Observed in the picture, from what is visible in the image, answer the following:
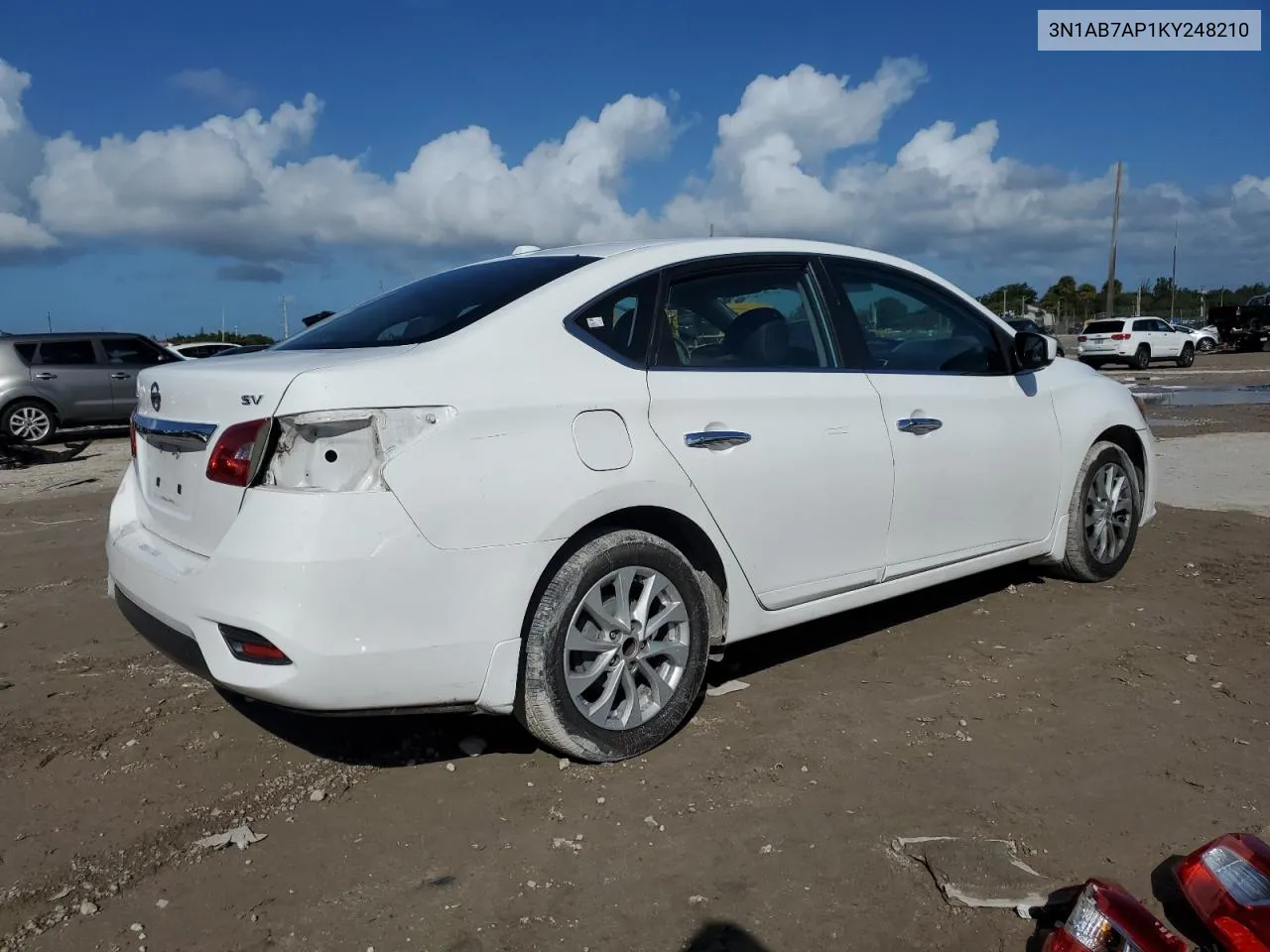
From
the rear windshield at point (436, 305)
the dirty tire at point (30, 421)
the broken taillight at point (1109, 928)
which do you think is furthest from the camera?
the dirty tire at point (30, 421)

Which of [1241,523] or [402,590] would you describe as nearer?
[402,590]

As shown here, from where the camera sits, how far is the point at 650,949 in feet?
7.70

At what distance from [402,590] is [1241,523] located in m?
5.99

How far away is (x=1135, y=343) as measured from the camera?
97.8 ft

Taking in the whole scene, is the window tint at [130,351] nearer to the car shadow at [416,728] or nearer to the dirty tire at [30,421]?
the dirty tire at [30,421]

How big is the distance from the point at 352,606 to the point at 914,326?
9.09 feet

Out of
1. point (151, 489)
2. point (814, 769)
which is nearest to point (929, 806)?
point (814, 769)

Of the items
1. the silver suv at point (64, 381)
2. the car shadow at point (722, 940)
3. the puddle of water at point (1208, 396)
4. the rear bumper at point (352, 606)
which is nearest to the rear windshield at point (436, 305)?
the rear bumper at point (352, 606)

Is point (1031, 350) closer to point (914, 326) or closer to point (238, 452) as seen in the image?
point (914, 326)

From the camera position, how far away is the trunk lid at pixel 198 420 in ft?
9.24

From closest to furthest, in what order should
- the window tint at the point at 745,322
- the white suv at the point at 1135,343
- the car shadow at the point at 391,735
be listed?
the car shadow at the point at 391,735 < the window tint at the point at 745,322 < the white suv at the point at 1135,343

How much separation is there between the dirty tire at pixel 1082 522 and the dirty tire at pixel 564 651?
2.48 metres

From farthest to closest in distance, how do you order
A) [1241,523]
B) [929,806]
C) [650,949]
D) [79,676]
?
[1241,523], [79,676], [929,806], [650,949]

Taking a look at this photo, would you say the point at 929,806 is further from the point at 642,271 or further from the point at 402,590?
the point at 642,271
